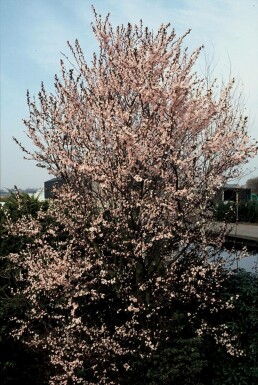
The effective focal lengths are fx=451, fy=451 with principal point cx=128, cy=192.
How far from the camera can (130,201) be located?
6.79 metres

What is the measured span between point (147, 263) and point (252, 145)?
258cm

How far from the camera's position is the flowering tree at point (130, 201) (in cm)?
683

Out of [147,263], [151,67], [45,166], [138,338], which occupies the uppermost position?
[151,67]

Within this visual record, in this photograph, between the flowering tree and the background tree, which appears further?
the background tree

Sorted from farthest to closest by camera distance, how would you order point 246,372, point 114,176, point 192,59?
point 192,59 → point 246,372 → point 114,176

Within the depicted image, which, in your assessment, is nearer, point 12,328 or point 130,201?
point 130,201

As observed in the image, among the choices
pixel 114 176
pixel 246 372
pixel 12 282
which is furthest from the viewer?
pixel 12 282

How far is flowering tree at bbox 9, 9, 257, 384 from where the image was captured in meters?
6.83

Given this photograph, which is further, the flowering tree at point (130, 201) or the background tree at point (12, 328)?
the background tree at point (12, 328)

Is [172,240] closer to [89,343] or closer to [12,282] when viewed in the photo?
[89,343]

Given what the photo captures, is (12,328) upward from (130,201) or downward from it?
downward

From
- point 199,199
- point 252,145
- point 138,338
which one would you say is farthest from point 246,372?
point 252,145

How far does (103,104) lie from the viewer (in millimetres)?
6977

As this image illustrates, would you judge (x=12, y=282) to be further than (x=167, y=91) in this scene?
Yes
